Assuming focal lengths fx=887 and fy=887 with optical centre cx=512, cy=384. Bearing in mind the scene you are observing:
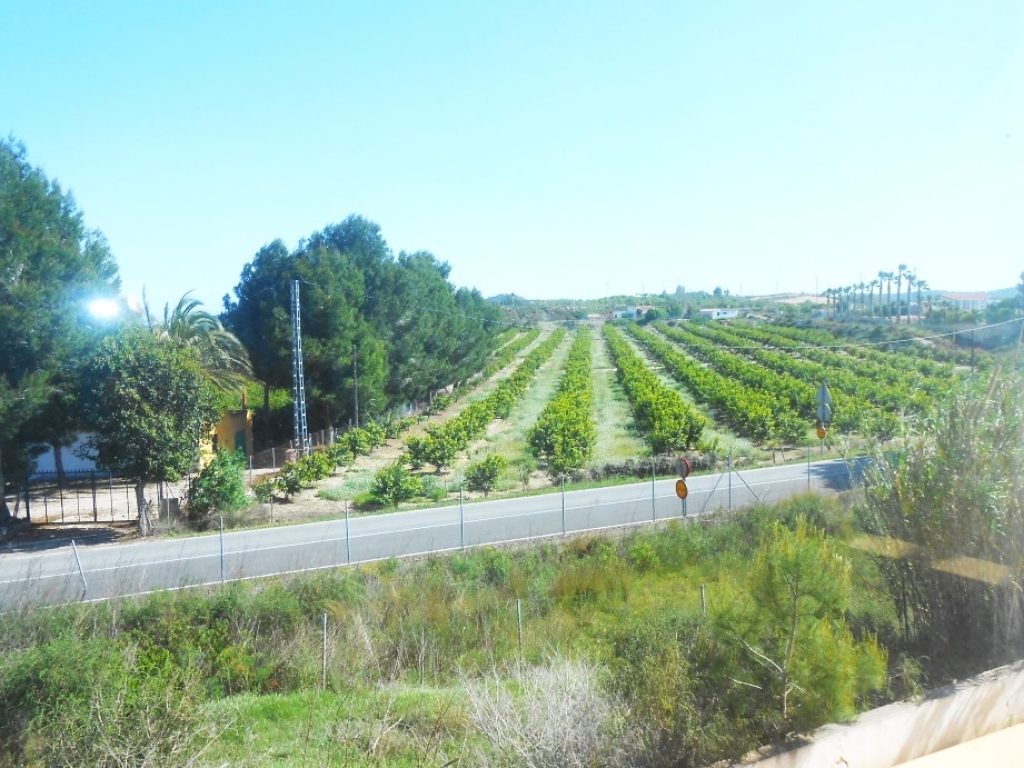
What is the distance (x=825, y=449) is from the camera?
103 feet

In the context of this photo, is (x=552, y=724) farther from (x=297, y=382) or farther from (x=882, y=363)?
(x=882, y=363)

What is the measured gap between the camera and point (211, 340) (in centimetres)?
3684

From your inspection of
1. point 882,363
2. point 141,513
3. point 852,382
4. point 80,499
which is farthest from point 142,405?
point 852,382

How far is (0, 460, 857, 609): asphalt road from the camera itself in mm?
15727

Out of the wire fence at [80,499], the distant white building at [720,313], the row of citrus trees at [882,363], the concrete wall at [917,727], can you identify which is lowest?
the wire fence at [80,499]

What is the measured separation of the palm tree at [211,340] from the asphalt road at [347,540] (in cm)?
1577

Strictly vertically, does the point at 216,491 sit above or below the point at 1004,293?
below

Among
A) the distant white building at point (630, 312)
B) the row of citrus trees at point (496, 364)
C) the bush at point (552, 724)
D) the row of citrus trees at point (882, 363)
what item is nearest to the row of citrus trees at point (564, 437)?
the row of citrus trees at point (882, 363)

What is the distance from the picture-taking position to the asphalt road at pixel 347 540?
15727 mm

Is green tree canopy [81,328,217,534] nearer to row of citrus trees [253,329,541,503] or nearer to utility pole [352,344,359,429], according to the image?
row of citrus trees [253,329,541,503]

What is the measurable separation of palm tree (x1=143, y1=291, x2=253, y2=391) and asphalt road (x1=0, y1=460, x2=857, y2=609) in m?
15.8

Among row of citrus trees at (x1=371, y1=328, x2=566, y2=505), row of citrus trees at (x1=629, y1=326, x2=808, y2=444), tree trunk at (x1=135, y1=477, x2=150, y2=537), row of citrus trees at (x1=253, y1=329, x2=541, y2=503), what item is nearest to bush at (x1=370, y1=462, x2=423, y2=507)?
row of citrus trees at (x1=371, y1=328, x2=566, y2=505)

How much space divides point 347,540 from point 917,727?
497 inches

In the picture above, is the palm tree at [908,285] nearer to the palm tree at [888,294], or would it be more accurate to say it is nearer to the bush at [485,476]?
the palm tree at [888,294]
